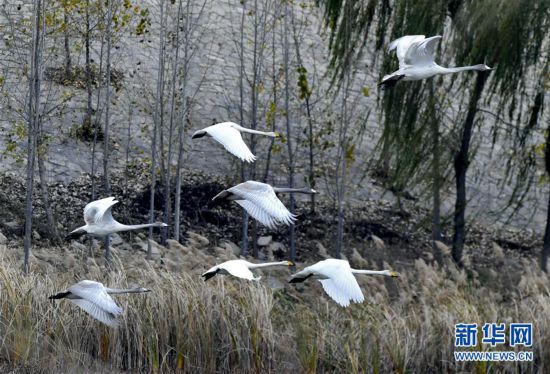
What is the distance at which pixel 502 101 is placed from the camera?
1650 centimetres

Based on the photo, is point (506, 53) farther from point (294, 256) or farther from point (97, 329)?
point (97, 329)

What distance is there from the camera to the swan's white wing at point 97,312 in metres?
10.9

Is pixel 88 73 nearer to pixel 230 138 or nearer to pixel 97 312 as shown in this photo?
pixel 97 312

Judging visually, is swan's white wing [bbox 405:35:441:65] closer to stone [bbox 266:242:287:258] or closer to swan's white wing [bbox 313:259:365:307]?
swan's white wing [bbox 313:259:365:307]

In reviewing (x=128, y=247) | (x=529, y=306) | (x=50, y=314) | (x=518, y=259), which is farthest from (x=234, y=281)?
(x=518, y=259)

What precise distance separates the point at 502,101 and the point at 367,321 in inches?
220

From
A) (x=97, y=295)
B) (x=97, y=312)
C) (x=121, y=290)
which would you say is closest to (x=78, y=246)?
(x=121, y=290)

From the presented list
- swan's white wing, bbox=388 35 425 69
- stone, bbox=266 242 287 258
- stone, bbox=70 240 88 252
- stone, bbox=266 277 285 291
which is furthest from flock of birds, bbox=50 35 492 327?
stone, bbox=266 242 287 258

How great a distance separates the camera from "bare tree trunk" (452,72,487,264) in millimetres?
16641

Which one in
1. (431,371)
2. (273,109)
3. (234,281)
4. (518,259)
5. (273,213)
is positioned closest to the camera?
(273,213)

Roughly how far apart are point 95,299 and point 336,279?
2.19m

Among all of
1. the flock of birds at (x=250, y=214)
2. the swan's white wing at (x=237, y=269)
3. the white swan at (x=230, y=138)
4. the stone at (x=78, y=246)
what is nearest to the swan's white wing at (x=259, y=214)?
the flock of birds at (x=250, y=214)

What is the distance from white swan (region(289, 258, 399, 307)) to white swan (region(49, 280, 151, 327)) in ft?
5.51

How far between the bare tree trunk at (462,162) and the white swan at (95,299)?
7.02 m
